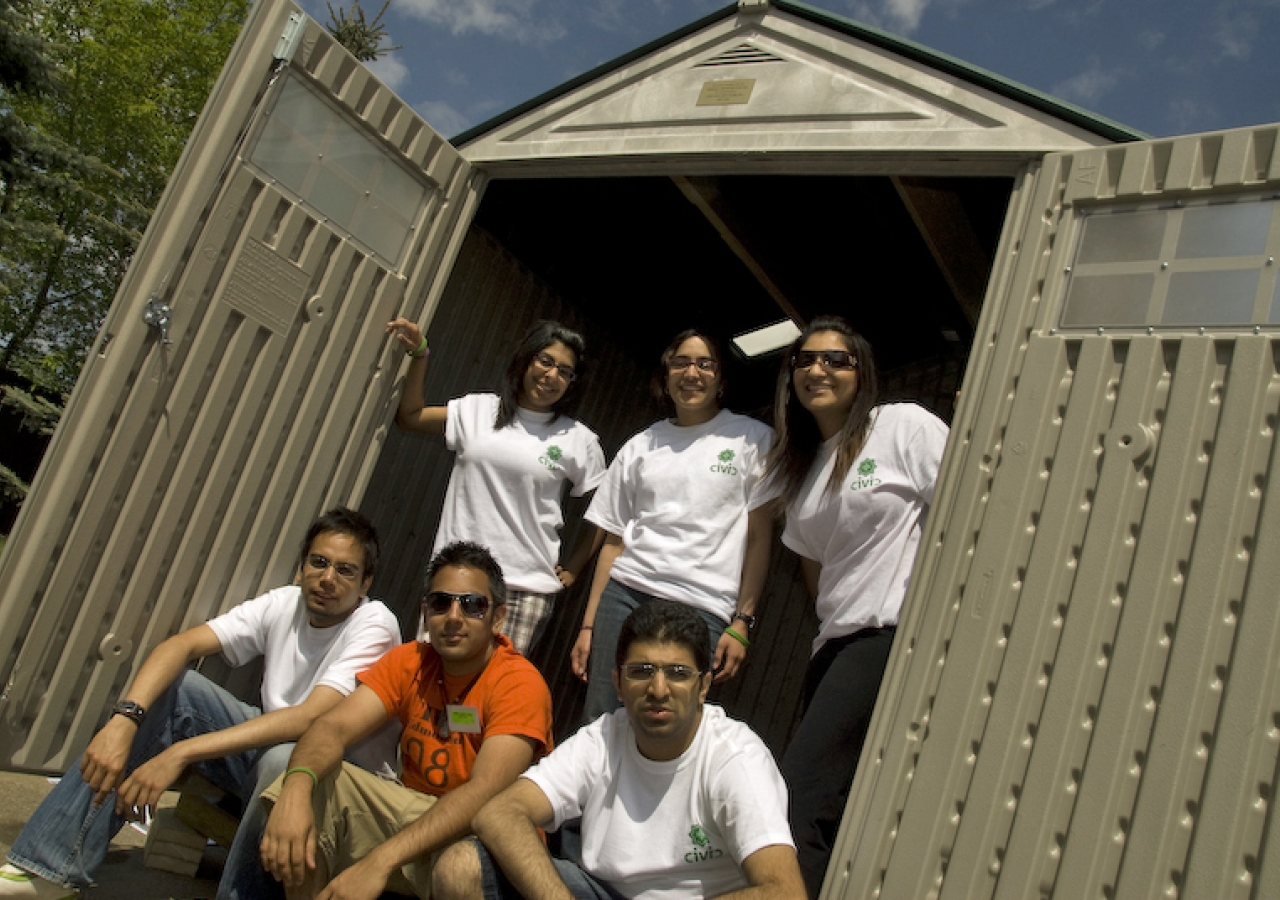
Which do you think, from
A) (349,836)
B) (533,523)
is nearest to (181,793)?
(349,836)

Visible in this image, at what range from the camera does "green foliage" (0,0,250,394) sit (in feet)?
49.6

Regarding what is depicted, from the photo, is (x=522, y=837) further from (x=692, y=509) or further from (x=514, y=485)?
(x=514, y=485)

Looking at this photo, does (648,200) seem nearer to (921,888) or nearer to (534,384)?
(534,384)

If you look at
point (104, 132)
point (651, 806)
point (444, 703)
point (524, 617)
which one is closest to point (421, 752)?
point (444, 703)

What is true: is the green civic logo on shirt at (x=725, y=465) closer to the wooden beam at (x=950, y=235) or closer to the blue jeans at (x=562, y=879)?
the wooden beam at (x=950, y=235)

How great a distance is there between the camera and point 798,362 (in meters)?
3.18

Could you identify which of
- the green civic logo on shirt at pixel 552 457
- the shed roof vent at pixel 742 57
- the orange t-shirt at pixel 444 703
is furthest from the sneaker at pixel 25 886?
the shed roof vent at pixel 742 57

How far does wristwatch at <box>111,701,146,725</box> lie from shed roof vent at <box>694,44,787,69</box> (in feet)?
9.48

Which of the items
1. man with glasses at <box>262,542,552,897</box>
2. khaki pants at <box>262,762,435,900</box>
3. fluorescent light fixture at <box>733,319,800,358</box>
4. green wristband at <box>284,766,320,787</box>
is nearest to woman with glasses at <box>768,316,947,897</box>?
man with glasses at <box>262,542,552,897</box>

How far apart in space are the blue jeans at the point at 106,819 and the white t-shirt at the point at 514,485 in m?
1.01

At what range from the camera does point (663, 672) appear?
8.20ft

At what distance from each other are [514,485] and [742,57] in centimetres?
179

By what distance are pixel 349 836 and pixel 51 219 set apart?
16303mm

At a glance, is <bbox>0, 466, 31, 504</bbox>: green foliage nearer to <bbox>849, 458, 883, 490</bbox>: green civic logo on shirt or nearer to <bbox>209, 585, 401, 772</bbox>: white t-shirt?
<bbox>209, 585, 401, 772</bbox>: white t-shirt
